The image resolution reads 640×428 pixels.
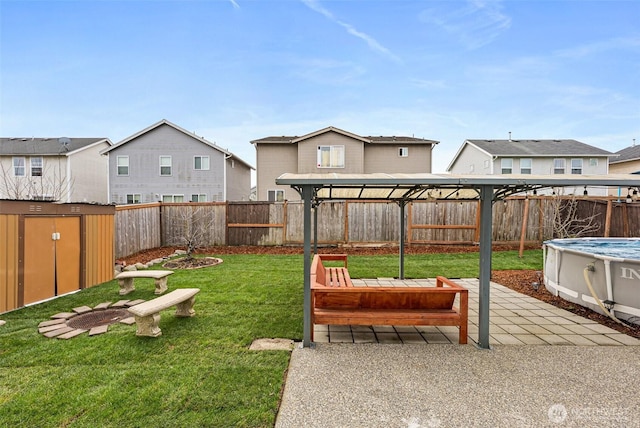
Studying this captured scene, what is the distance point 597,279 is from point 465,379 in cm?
377

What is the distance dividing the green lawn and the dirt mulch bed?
4898 millimetres

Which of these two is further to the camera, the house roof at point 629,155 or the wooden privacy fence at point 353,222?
the house roof at point 629,155

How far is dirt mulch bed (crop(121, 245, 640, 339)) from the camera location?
5029 mm

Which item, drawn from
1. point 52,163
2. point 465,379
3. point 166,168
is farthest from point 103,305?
point 52,163

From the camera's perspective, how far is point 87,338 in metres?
4.07

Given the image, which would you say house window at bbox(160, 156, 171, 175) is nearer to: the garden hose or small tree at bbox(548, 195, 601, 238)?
small tree at bbox(548, 195, 601, 238)

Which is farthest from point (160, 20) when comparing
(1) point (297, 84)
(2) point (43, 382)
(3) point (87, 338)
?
(2) point (43, 382)

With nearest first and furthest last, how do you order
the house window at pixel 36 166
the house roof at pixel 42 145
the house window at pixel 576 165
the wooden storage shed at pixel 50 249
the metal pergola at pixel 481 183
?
the metal pergola at pixel 481 183 → the wooden storage shed at pixel 50 249 → the house roof at pixel 42 145 → the house window at pixel 36 166 → the house window at pixel 576 165

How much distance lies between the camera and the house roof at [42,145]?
2045 centimetres

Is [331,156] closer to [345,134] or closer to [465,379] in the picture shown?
[345,134]

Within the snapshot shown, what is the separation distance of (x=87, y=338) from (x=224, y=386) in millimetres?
2521

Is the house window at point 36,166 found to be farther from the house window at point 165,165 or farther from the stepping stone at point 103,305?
the stepping stone at point 103,305

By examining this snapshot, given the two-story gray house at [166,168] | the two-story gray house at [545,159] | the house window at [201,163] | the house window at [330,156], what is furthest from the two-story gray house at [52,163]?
the two-story gray house at [545,159]

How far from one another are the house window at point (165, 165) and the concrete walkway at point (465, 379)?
18741 millimetres
